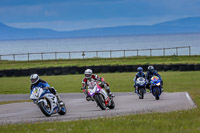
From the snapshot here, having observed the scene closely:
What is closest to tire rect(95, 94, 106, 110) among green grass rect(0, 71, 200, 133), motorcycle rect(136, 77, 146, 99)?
green grass rect(0, 71, 200, 133)

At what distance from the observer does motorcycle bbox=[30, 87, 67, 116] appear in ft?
50.0

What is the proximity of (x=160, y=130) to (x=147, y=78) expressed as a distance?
14.2 metres

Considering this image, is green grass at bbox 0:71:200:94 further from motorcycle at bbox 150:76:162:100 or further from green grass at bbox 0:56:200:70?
green grass at bbox 0:56:200:70

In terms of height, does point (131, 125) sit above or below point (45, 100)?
below

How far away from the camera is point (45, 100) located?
15.2 m

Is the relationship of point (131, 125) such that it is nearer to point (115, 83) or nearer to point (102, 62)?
point (115, 83)

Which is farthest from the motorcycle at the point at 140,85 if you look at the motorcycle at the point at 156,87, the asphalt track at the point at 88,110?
the asphalt track at the point at 88,110

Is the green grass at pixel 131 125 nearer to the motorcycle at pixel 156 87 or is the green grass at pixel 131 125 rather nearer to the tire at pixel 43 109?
the motorcycle at pixel 156 87

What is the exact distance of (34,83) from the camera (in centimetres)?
1552

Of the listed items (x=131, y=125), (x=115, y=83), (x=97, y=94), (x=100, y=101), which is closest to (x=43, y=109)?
(x=97, y=94)

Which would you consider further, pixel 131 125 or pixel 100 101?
pixel 100 101

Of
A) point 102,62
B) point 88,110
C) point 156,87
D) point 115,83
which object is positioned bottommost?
point 88,110

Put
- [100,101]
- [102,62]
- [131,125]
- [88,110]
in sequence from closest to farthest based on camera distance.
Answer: [131,125]
[100,101]
[88,110]
[102,62]

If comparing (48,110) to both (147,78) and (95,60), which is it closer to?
(147,78)
